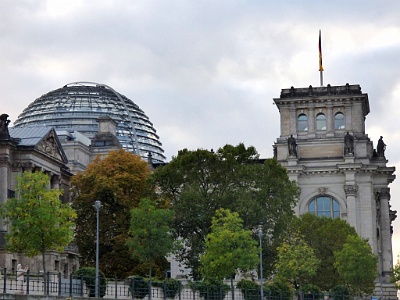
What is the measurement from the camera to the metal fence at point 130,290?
216 ft

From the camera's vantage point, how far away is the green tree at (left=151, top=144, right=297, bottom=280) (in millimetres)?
96625

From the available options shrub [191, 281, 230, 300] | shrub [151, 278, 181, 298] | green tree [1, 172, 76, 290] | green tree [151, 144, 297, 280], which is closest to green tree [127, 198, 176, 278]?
shrub [191, 281, 230, 300]

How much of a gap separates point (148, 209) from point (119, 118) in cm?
11185

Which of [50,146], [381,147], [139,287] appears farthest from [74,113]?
[139,287]

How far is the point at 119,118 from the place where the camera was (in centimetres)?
19838

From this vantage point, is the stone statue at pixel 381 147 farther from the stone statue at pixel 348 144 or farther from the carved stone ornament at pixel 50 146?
the carved stone ornament at pixel 50 146

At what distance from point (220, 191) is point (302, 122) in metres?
55.1

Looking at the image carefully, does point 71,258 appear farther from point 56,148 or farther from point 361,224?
point 361,224

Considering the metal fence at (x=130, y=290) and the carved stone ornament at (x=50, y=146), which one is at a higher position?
the carved stone ornament at (x=50, y=146)

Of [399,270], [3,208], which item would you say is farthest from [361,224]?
[3,208]

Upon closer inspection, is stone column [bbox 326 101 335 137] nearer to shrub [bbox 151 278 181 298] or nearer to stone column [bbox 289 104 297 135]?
stone column [bbox 289 104 297 135]

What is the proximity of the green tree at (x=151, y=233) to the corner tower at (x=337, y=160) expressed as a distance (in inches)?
2407

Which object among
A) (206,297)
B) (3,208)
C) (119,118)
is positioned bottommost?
(206,297)

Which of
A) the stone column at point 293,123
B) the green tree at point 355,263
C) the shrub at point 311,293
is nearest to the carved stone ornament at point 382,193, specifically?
the stone column at point 293,123
